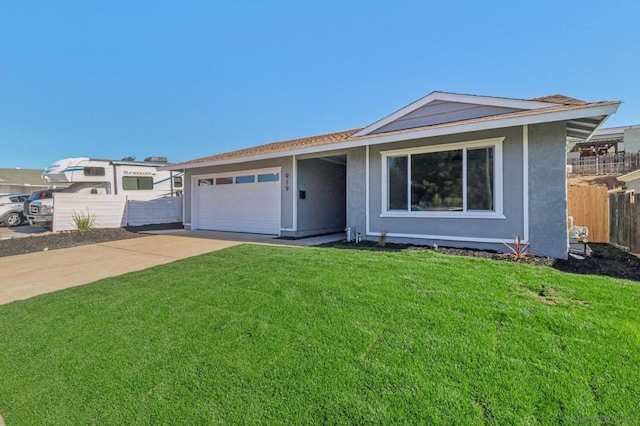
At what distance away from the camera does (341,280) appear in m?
4.24

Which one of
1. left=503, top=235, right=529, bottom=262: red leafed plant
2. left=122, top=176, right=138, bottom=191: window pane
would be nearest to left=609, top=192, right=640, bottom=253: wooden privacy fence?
left=503, top=235, right=529, bottom=262: red leafed plant

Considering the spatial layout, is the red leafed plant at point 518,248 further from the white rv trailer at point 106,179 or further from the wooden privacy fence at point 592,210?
the white rv trailer at point 106,179

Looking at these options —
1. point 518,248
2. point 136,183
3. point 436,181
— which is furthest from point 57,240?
point 518,248

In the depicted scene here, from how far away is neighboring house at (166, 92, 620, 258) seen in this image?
20.6ft

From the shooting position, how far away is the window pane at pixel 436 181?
7.34 meters

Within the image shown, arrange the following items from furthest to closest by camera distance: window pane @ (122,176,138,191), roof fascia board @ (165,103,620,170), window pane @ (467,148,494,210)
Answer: window pane @ (122,176,138,191), window pane @ (467,148,494,210), roof fascia board @ (165,103,620,170)

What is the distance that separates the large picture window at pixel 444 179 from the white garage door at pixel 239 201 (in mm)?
4595

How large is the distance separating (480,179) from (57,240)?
1369cm

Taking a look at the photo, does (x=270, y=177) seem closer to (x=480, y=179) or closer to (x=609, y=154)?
(x=480, y=179)

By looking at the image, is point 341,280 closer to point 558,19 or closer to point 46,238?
point 558,19

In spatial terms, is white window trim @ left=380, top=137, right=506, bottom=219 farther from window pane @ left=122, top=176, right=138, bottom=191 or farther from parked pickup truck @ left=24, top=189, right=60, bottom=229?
parked pickup truck @ left=24, top=189, right=60, bottom=229

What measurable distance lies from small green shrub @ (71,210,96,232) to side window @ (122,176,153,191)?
2.30 meters

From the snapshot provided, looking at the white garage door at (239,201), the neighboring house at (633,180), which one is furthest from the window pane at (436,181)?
the neighboring house at (633,180)

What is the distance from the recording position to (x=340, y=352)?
2.73 meters
